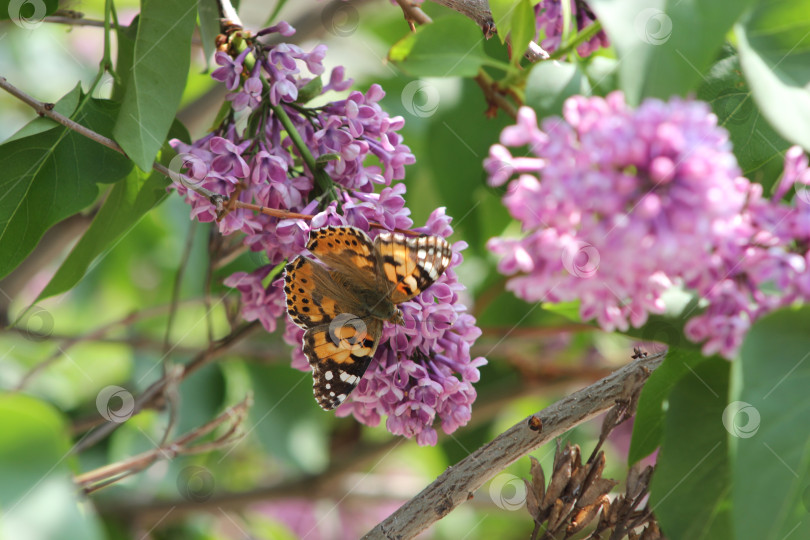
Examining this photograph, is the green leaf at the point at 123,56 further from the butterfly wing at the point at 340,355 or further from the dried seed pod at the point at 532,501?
the dried seed pod at the point at 532,501

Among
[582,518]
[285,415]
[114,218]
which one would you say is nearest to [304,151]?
[114,218]

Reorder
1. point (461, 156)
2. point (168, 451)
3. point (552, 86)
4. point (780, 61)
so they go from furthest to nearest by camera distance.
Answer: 1. point (461, 156)
2. point (168, 451)
3. point (552, 86)
4. point (780, 61)

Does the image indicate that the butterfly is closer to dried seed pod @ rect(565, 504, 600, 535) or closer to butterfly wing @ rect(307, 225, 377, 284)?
butterfly wing @ rect(307, 225, 377, 284)

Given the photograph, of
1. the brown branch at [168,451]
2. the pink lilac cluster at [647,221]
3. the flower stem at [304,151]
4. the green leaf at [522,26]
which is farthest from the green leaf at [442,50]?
the brown branch at [168,451]

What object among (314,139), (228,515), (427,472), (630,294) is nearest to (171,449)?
(314,139)

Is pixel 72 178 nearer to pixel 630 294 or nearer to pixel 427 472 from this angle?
pixel 630 294

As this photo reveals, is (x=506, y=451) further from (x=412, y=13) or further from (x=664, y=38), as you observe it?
(x=412, y=13)

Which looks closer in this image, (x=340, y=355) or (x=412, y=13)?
(x=340, y=355)

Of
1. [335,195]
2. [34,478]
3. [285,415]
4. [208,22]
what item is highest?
[208,22]
